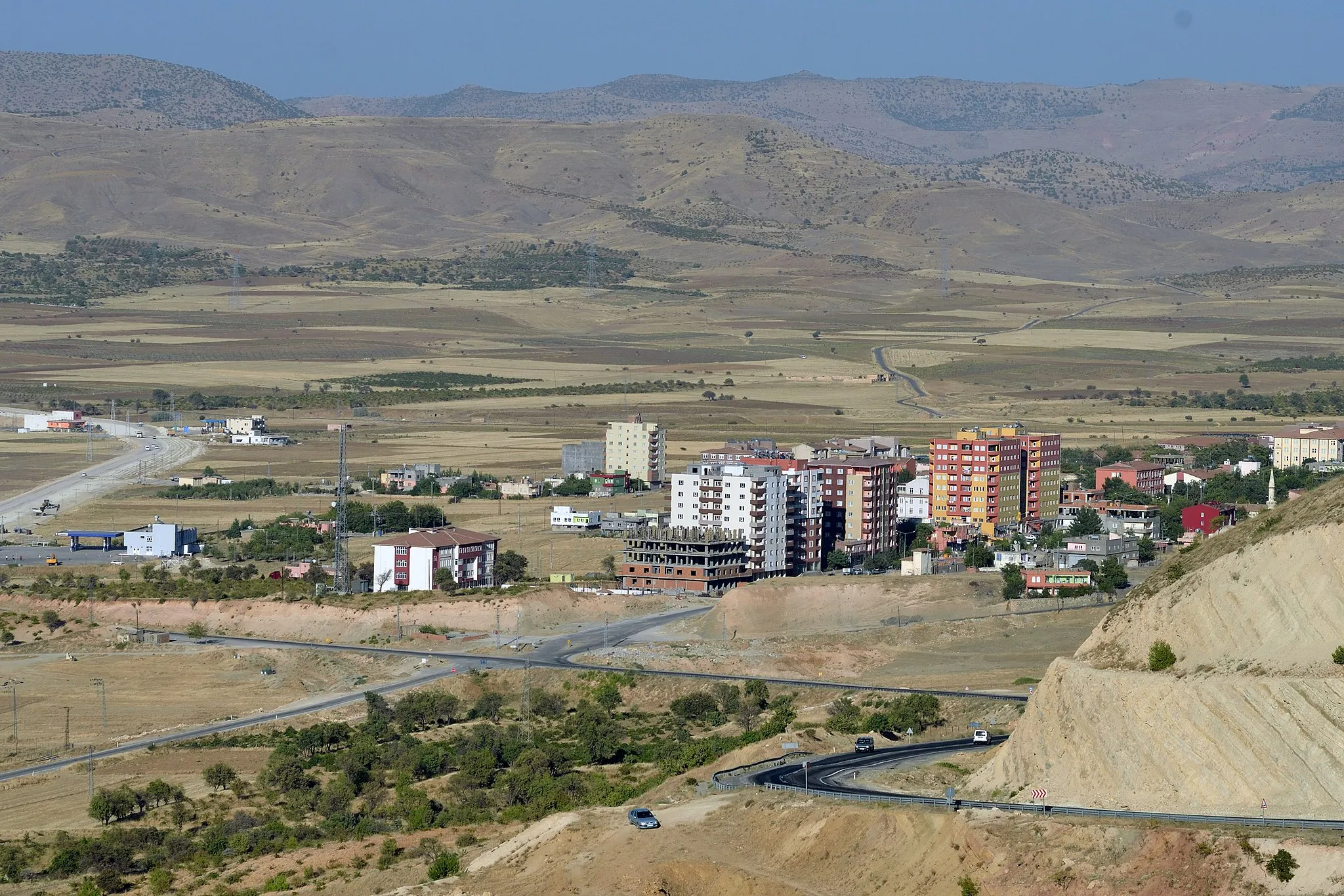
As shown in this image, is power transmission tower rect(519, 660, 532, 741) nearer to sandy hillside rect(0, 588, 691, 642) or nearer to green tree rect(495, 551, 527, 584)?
sandy hillside rect(0, 588, 691, 642)

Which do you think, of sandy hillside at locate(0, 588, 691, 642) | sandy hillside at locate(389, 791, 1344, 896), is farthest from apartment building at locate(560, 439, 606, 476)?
sandy hillside at locate(389, 791, 1344, 896)

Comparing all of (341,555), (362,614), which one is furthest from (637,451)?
(362,614)

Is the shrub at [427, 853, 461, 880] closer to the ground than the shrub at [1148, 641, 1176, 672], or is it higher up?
closer to the ground

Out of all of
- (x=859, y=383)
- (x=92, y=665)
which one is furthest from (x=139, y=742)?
(x=859, y=383)

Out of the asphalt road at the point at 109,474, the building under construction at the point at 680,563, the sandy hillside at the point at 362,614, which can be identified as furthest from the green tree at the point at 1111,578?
the asphalt road at the point at 109,474

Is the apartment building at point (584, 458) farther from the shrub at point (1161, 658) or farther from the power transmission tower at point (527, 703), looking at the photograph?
the shrub at point (1161, 658)

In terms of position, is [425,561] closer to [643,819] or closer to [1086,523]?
[1086,523]

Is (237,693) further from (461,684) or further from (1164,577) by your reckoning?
(1164,577)
